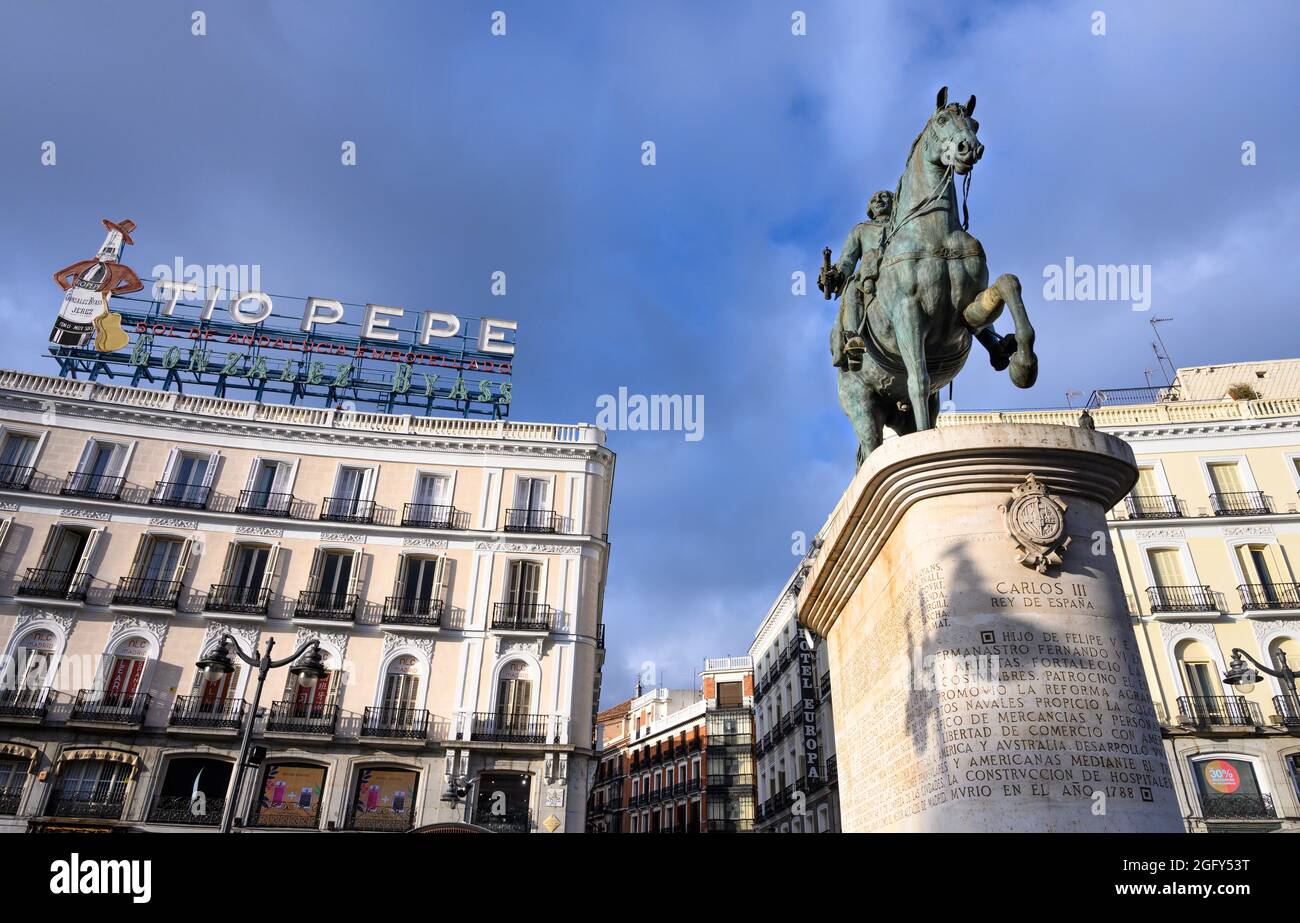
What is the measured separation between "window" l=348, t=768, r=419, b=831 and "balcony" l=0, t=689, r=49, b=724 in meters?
10.8

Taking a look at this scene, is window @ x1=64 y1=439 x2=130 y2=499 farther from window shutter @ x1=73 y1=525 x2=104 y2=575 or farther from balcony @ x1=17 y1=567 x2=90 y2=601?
balcony @ x1=17 y1=567 x2=90 y2=601

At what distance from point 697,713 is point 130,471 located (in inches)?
1710

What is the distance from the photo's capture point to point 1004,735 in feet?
17.0

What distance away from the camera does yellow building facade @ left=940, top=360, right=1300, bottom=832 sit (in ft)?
89.2

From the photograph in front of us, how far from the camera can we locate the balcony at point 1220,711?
91.3ft

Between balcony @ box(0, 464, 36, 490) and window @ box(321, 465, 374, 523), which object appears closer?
balcony @ box(0, 464, 36, 490)

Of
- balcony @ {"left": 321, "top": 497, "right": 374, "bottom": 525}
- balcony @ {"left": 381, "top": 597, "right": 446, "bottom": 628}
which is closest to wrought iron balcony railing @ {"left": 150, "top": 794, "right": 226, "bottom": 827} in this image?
balcony @ {"left": 381, "top": 597, "right": 446, "bottom": 628}

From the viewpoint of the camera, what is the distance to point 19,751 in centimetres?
2672

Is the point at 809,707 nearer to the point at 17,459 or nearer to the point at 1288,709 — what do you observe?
the point at 1288,709

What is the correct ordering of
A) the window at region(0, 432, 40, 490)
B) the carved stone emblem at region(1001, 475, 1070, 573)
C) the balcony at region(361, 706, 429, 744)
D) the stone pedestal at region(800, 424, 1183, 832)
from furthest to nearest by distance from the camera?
the window at region(0, 432, 40, 490) < the balcony at region(361, 706, 429, 744) < the carved stone emblem at region(1001, 475, 1070, 573) < the stone pedestal at region(800, 424, 1183, 832)

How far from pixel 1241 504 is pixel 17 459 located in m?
48.6

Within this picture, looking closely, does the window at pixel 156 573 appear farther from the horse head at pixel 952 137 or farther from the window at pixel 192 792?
the horse head at pixel 952 137

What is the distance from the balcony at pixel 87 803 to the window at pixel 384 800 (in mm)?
7434
